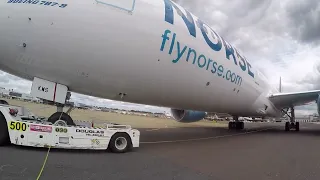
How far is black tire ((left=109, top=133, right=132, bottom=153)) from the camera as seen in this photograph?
6164mm

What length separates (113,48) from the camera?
19.5ft

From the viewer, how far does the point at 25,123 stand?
5434mm

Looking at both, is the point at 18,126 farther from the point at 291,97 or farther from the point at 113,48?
the point at 291,97

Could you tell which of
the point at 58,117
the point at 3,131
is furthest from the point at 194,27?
the point at 3,131

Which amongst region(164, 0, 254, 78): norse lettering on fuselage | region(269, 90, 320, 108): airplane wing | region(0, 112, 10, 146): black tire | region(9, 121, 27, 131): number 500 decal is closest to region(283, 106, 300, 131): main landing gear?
region(269, 90, 320, 108): airplane wing

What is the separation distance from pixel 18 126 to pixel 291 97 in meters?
14.9

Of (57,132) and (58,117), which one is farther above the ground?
(58,117)

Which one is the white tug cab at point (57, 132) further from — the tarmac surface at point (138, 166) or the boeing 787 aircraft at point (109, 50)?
the tarmac surface at point (138, 166)

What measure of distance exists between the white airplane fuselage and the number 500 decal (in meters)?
1.13

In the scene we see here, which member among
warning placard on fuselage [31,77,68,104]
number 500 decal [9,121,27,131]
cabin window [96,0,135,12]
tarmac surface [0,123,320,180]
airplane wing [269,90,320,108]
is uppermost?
cabin window [96,0,135,12]

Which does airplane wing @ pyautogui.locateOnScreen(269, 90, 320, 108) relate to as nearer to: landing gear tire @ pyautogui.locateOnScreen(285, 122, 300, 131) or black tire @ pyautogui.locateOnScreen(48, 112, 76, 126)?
landing gear tire @ pyautogui.locateOnScreen(285, 122, 300, 131)

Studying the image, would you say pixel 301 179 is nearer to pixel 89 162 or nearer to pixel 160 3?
pixel 89 162

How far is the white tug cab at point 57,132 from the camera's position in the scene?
5.47 m

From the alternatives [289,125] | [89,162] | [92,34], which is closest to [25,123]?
[89,162]
